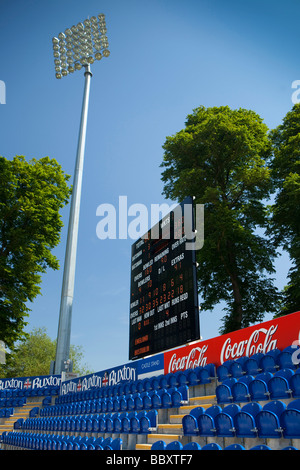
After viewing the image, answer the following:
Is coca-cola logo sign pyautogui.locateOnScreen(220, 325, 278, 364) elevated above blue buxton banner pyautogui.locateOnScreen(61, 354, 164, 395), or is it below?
above

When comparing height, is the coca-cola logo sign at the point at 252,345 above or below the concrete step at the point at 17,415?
above

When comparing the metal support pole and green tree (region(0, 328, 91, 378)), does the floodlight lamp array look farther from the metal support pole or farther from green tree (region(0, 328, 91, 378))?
green tree (region(0, 328, 91, 378))

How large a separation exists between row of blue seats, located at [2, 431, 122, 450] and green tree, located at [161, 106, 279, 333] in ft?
38.7

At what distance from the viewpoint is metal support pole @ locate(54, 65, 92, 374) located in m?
16.5

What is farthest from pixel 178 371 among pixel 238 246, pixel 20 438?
pixel 238 246

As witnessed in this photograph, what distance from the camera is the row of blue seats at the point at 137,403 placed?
8000 millimetres

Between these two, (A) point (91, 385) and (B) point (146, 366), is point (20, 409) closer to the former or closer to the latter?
(A) point (91, 385)

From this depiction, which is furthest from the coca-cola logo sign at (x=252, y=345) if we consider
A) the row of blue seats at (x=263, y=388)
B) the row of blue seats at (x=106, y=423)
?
the row of blue seats at (x=106, y=423)

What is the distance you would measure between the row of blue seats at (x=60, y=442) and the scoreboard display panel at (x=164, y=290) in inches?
135

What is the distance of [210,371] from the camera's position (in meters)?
8.41

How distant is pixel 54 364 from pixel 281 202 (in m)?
14.0

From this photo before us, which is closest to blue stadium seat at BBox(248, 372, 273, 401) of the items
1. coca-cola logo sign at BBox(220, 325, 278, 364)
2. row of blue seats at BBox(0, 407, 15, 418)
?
coca-cola logo sign at BBox(220, 325, 278, 364)

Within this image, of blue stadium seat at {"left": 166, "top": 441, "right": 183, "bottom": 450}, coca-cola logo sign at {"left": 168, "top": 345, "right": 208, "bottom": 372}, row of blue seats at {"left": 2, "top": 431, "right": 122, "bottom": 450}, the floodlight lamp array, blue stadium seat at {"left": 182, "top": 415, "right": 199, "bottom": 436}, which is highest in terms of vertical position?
the floodlight lamp array

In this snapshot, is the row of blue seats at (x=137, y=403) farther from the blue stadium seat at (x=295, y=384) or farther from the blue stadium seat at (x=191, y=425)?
the blue stadium seat at (x=295, y=384)
